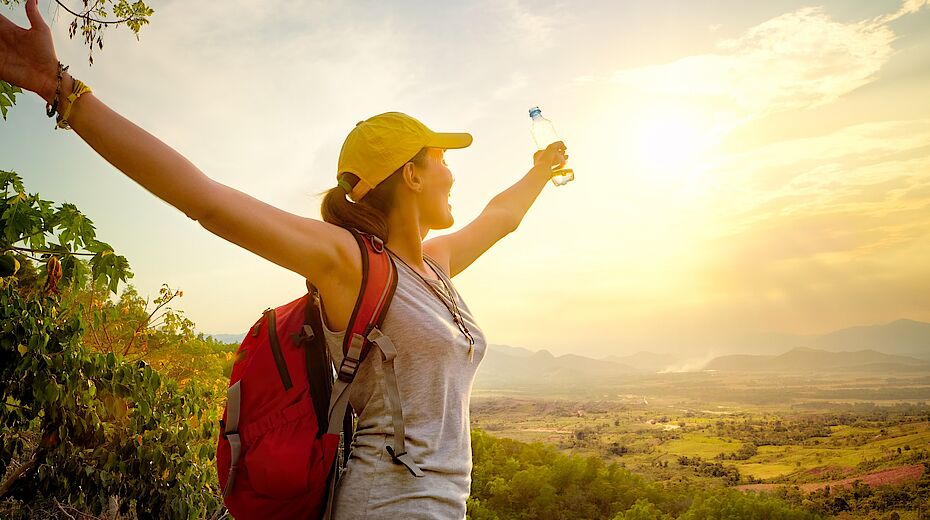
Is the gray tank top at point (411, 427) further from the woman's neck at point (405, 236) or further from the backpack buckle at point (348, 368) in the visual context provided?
the woman's neck at point (405, 236)

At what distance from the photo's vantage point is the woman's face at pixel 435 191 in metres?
1.78

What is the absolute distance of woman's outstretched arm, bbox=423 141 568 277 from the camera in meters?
2.37

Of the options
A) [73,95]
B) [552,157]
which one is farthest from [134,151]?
[552,157]

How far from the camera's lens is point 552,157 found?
2969mm

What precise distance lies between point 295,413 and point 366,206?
0.56 meters

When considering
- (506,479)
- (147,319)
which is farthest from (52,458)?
(506,479)

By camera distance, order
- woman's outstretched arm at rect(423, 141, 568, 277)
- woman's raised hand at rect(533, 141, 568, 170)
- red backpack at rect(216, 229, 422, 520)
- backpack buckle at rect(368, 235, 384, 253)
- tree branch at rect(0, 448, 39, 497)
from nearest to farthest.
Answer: red backpack at rect(216, 229, 422, 520), backpack buckle at rect(368, 235, 384, 253), woman's outstretched arm at rect(423, 141, 568, 277), woman's raised hand at rect(533, 141, 568, 170), tree branch at rect(0, 448, 39, 497)

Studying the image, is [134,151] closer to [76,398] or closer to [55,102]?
[55,102]

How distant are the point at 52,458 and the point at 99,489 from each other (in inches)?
13.5

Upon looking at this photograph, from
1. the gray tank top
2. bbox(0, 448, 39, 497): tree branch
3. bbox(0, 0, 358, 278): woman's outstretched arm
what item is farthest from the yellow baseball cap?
bbox(0, 448, 39, 497): tree branch

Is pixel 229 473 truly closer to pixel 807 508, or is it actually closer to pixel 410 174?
pixel 410 174

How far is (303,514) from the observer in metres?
1.43

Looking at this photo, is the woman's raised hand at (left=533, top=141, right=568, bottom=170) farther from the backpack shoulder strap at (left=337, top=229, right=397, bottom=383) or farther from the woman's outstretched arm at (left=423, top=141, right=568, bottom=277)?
the backpack shoulder strap at (left=337, top=229, right=397, bottom=383)

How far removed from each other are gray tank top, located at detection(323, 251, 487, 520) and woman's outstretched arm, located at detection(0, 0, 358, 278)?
0.35 m
